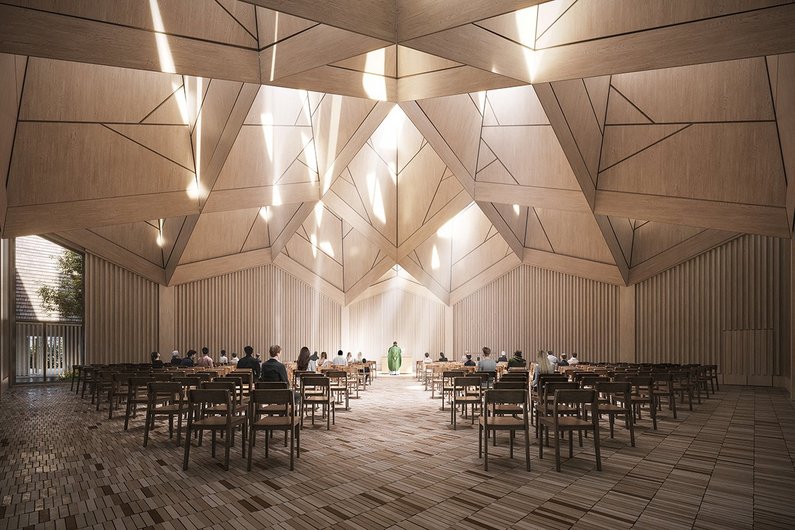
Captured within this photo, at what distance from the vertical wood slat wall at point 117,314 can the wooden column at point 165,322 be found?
0.17 metres

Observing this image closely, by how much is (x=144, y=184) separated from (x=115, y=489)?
931 centimetres

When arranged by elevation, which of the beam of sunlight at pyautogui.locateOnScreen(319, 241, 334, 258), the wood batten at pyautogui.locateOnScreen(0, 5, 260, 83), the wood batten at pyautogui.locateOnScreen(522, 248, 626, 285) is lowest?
the wood batten at pyautogui.locateOnScreen(522, 248, 626, 285)

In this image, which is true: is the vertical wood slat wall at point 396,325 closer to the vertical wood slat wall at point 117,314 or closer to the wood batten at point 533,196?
the vertical wood slat wall at point 117,314

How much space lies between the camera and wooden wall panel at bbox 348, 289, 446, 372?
26844mm

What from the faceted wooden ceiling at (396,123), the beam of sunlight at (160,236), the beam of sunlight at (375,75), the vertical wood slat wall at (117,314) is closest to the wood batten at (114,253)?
the faceted wooden ceiling at (396,123)

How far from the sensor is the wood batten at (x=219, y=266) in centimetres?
2002

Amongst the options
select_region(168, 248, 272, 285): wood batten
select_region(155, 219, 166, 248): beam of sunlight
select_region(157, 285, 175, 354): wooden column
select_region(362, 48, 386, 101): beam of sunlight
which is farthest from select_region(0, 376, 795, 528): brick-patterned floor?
select_region(168, 248, 272, 285): wood batten

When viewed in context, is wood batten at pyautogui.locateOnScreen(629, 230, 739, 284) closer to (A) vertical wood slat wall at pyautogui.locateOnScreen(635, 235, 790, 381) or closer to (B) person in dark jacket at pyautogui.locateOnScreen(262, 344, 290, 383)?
(A) vertical wood slat wall at pyautogui.locateOnScreen(635, 235, 790, 381)

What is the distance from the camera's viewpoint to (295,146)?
51.6 feet

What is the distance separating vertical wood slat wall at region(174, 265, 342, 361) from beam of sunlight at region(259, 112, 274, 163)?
28.2 ft

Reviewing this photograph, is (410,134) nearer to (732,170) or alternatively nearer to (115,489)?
(732,170)

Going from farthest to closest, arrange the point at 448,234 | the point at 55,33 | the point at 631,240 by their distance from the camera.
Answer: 1. the point at 448,234
2. the point at 631,240
3. the point at 55,33

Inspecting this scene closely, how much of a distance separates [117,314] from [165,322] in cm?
165

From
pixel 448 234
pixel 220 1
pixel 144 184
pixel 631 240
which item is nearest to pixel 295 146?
pixel 144 184
